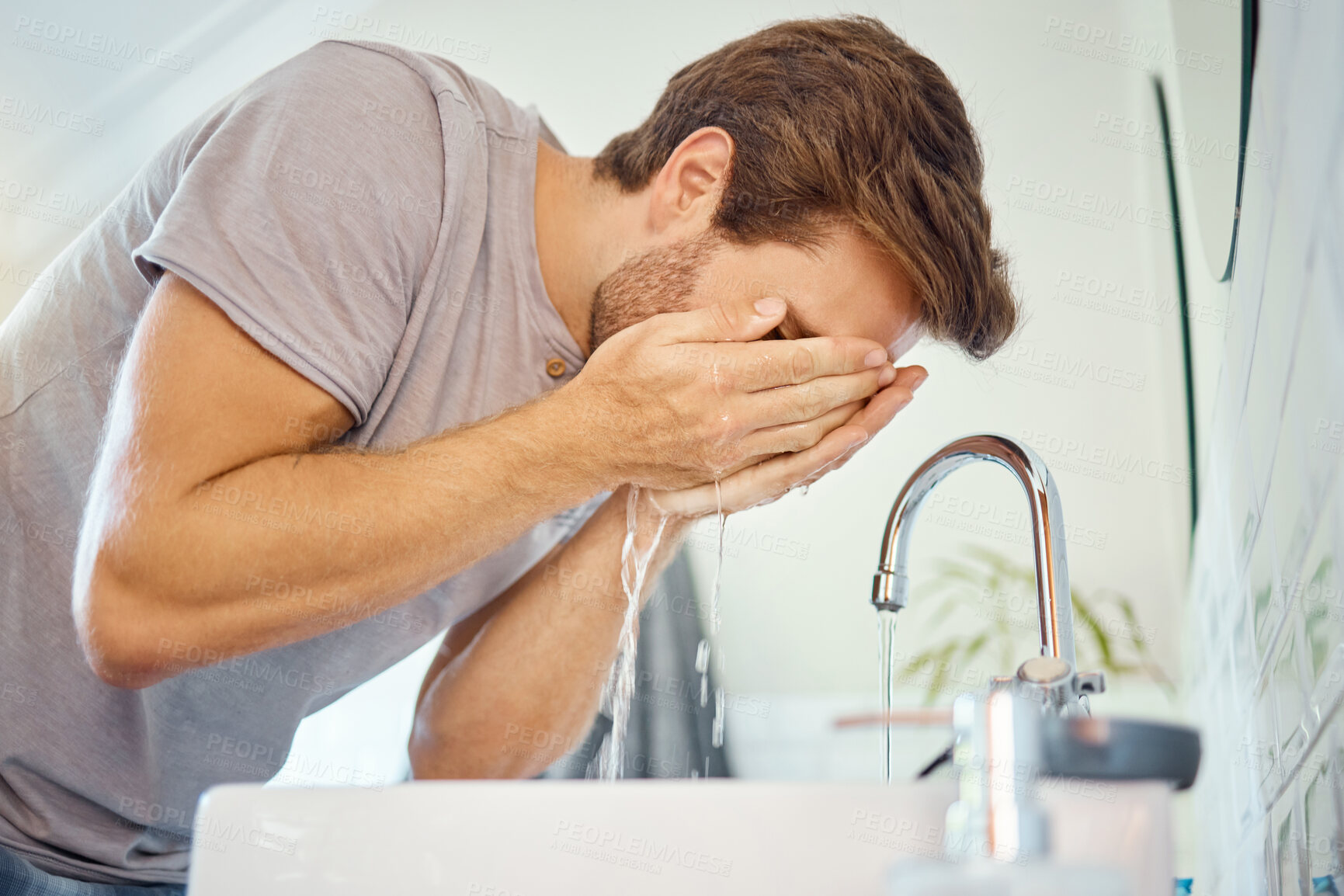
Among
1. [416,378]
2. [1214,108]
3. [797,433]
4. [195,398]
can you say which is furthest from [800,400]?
[1214,108]

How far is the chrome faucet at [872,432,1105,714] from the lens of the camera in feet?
1.57

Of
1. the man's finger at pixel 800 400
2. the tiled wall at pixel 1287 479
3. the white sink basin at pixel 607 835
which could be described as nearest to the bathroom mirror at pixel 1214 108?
the tiled wall at pixel 1287 479

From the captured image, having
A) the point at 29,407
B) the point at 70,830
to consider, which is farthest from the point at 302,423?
the point at 70,830

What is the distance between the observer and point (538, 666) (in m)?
0.93

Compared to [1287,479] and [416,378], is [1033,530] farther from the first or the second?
[416,378]

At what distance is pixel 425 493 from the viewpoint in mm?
653

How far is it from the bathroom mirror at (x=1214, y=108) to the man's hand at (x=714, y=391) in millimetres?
318

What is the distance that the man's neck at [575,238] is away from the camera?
877 mm

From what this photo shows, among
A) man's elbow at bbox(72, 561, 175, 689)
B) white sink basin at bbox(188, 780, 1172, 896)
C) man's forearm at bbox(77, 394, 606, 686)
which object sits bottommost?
white sink basin at bbox(188, 780, 1172, 896)

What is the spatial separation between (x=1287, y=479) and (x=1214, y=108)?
506 millimetres

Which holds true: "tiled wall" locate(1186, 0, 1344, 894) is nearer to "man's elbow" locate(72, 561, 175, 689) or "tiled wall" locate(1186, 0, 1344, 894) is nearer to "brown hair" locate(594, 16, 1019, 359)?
"brown hair" locate(594, 16, 1019, 359)

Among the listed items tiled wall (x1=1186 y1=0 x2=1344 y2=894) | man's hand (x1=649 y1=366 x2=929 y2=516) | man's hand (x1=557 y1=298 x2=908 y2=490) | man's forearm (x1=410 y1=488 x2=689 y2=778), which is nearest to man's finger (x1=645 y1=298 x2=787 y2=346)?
man's hand (x1=557 y1=298 x2=908 y2=490)

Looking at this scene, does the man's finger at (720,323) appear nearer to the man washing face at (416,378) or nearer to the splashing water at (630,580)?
the man washing face at (416,378)

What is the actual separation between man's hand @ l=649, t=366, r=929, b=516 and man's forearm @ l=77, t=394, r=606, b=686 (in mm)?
142
